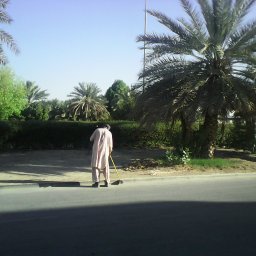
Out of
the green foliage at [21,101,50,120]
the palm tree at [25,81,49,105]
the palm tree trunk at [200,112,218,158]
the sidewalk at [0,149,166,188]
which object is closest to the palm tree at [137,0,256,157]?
the palm tree trunk at [200,112,218,158]

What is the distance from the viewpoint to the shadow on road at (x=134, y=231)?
19.0 ft

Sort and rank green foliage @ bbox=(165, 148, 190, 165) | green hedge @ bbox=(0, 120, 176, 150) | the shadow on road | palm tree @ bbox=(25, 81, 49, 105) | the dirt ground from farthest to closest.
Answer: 1. palm tree @ bbox=(25, 81, 49, 105)
2. green hedge @ bbox=(0, 120, 176, 150)
3. green foliage @ bbox=(165, 148, 190, 165)
4. the dirt ground
5. the shadow on road

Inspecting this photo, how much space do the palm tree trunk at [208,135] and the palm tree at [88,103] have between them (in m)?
47.1

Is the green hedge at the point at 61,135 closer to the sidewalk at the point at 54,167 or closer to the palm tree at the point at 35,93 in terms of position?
the sidewalk at the point at 54,167

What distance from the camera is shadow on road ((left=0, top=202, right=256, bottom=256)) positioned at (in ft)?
19.0

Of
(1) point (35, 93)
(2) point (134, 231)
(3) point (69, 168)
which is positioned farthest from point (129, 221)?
(1) point (35, 93)

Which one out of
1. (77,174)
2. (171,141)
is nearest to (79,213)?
(77,174)

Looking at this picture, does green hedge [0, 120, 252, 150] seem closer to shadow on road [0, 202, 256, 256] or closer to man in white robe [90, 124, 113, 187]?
man in white robe [90, 124, 113, 187]

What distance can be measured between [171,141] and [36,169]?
31.0 ft

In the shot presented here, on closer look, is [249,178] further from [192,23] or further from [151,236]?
[151,236]

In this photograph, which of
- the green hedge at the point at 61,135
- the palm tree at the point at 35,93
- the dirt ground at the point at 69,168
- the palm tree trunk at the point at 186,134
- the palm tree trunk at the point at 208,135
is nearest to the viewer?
the dirt ground at the point at 69,168

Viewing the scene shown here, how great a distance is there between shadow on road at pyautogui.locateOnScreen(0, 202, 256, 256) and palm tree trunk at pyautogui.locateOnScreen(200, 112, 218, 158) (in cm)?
832

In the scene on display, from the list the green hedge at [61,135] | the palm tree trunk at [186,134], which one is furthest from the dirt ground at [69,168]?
the palm tree trunk at [186,134]

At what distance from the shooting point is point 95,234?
21.4 ft
